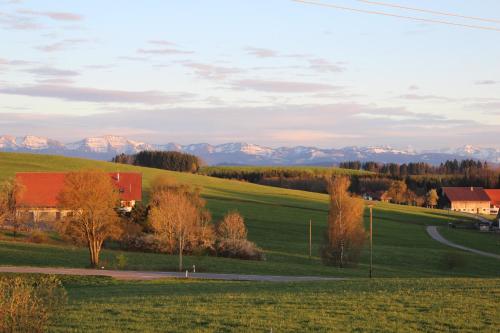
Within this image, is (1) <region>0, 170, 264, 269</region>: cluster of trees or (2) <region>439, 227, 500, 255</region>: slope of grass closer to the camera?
(1) <region>0, 170, 264, 269</region>: cluster of trees

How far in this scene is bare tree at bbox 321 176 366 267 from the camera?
58.3m

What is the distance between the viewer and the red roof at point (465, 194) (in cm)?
16500

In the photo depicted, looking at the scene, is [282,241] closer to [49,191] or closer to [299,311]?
[49,191]

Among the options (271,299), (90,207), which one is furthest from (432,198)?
(271,299)

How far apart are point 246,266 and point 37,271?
16651 millimetres

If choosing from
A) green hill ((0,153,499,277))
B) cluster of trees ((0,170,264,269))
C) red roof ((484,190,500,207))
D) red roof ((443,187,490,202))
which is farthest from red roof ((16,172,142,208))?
red roof ((484,190,500,207))

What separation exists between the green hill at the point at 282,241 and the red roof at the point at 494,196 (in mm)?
42007

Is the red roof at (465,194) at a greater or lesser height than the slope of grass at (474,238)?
greater

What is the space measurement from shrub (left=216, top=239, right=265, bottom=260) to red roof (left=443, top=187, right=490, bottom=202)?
115 m

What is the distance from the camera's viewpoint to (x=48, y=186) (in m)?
83.8

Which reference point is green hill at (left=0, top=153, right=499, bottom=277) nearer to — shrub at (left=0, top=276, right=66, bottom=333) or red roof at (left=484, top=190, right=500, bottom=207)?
shrub at (left=0, top=276, right=66, bottom=333)

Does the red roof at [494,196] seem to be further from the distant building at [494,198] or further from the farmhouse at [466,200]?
the farmhouse at [466,200]

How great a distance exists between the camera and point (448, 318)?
19.2m

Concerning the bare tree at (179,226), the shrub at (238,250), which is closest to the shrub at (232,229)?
the bare tree at (179,226)
